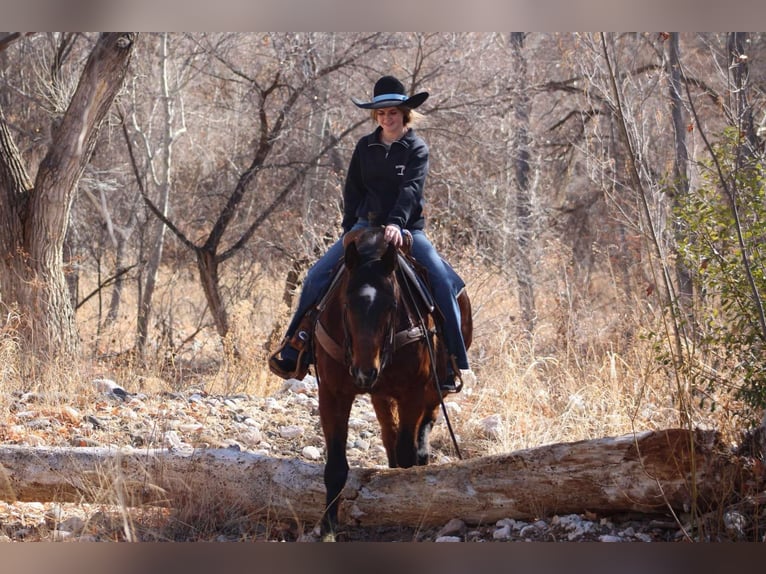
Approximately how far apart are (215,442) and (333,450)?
1.87 metres

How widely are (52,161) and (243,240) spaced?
3.17 metres

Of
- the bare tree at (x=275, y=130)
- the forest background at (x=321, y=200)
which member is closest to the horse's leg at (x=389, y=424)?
the forest background at (x=321, y=200)

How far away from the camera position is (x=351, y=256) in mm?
4676

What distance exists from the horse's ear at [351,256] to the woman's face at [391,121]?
3.24 feet

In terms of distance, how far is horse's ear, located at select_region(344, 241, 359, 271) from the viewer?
466 cm

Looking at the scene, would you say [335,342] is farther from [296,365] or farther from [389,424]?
[389,424]

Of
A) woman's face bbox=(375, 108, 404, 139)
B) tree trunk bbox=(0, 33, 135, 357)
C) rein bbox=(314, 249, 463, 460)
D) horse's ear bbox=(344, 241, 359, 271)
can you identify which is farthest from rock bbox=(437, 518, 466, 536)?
tree trunk bbox=(0, 33, 135, 357)

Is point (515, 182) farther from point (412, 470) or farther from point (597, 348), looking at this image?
point (412, 470)

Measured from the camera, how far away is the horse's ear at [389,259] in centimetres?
472

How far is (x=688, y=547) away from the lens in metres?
4.45

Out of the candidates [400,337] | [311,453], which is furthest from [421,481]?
[311,453]

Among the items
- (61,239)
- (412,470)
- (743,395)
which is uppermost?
(61,239)
